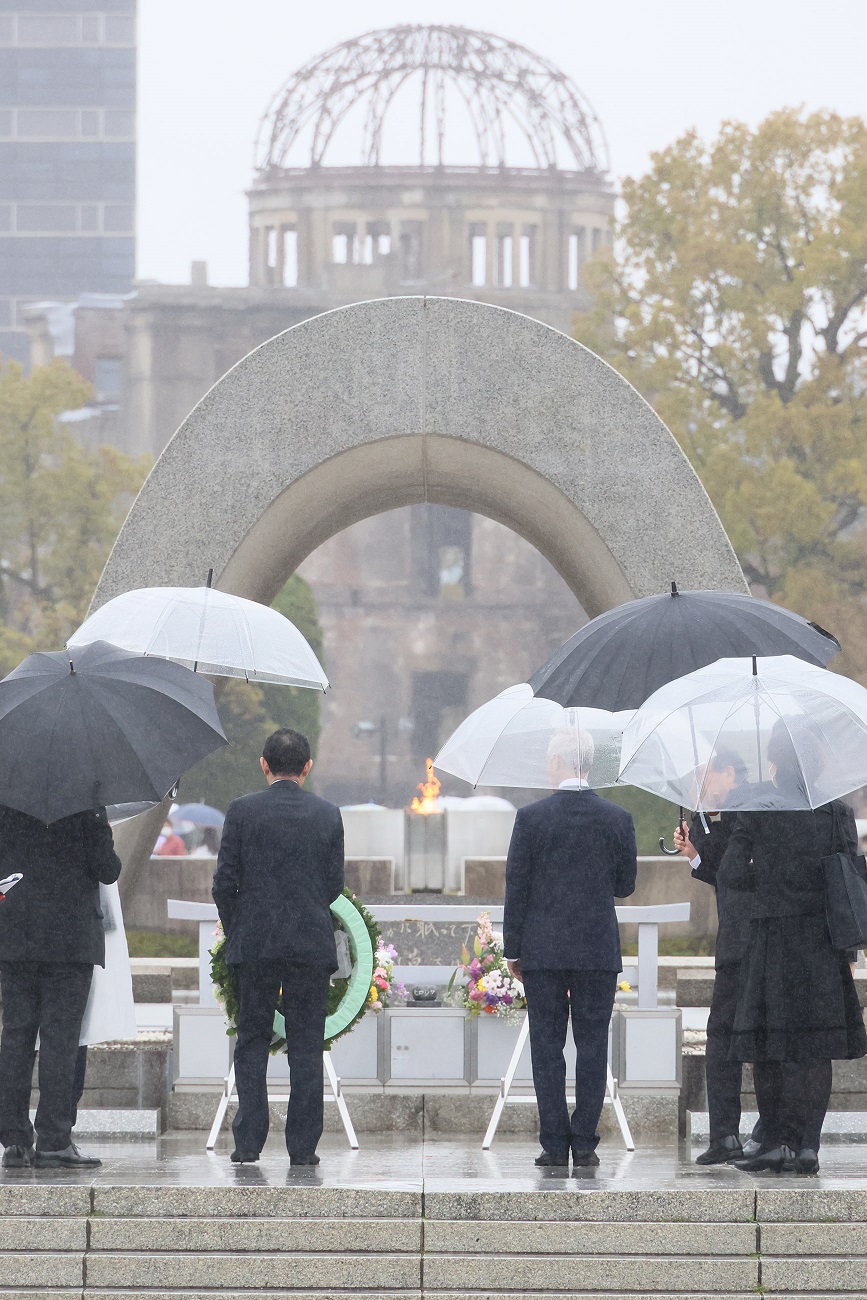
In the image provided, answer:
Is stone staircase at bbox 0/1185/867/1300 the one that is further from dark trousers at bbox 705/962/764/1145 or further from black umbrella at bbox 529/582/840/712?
black umbrella at bbox 529/582/840/712

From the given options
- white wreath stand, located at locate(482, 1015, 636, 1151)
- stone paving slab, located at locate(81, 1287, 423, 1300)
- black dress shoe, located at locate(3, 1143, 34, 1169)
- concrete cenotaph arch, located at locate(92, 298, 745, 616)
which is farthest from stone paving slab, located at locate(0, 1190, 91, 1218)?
concrete cenotaph arch, located at locate(92, 298, 745, 616)

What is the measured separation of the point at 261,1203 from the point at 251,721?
107 feet

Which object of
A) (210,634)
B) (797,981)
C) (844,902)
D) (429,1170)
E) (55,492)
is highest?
(55,492)

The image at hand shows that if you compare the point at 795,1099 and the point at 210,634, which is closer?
the point at 795,1099

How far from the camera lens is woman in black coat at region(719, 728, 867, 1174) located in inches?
273

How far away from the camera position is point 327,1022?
803 centimetres

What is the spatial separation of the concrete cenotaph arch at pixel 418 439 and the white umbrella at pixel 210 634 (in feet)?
8.02

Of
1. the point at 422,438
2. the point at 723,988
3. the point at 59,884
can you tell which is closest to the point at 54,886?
the point at 59,884

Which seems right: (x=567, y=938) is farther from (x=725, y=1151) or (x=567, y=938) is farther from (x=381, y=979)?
(x=381, y=979)

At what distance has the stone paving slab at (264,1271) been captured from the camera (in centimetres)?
634

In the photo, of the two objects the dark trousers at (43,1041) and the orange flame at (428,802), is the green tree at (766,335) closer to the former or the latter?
the orange flame at (428,802)

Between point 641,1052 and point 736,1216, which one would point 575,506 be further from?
point 736,1216

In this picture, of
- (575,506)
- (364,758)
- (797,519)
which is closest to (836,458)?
(797,519)

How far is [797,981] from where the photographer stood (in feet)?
22.8
